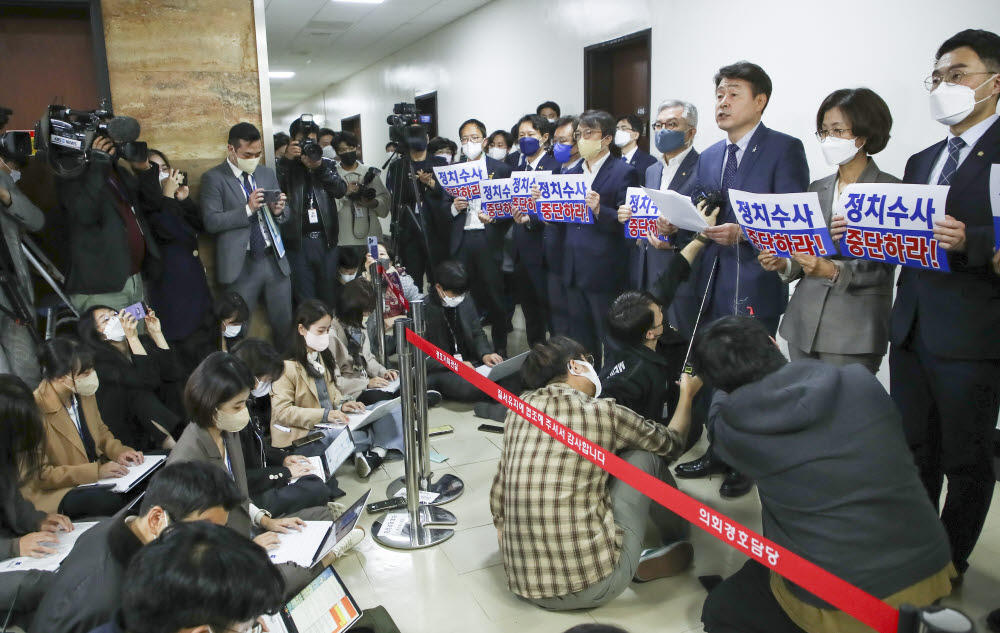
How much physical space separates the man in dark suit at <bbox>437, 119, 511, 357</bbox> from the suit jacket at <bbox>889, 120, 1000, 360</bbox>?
291 cm

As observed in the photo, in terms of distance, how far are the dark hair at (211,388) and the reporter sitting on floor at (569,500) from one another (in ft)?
2.82

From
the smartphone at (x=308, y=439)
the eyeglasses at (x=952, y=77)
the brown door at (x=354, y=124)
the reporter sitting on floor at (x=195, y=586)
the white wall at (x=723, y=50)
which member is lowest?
the smartphone at (x=308, y=439)

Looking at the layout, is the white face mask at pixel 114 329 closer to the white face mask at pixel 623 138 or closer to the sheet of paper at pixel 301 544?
the sheet of paper at pixel 301 544

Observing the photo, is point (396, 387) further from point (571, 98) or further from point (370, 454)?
point (571, 98)

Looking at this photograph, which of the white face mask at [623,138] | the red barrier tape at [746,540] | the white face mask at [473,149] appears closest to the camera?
the red barrier tape at [746,540]

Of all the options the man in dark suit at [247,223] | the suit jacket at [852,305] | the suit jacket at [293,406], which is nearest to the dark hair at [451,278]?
the man in dark suit at [247,223]

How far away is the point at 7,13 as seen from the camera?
12.8 feet

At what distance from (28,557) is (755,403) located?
6.72ft

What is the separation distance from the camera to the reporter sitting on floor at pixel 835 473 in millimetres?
1614

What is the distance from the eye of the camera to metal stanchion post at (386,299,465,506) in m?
2.77

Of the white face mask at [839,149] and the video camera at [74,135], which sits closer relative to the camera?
the white face mask at [839,149]

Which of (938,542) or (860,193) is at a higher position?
(860,193)

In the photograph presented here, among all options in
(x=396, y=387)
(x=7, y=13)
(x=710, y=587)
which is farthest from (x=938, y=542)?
(x=7, y=13)

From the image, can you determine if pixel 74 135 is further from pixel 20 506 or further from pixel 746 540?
pixel 746 540
